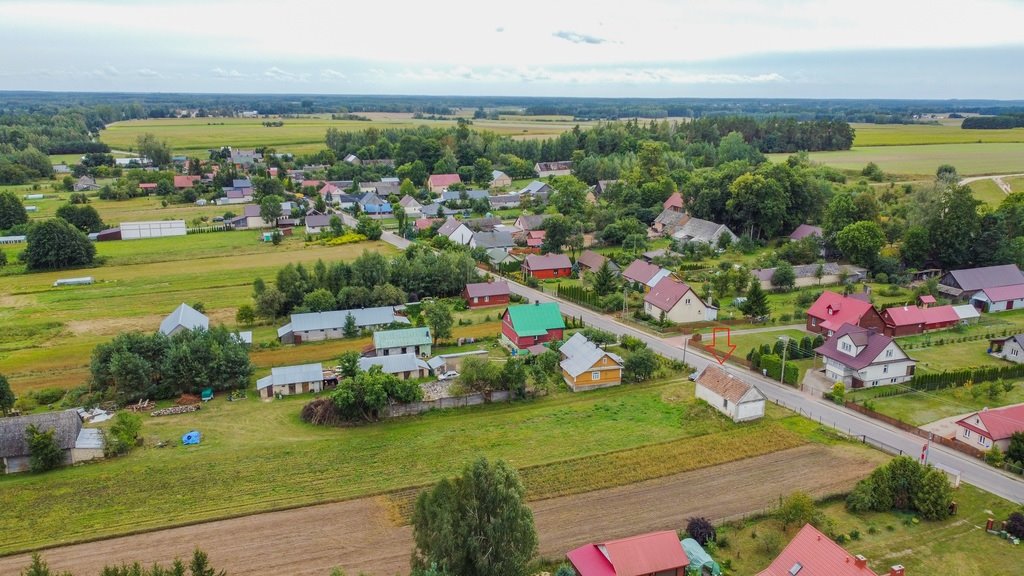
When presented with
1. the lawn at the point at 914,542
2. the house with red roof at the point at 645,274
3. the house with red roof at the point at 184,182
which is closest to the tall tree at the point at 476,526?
the lawn at the point at 914,542

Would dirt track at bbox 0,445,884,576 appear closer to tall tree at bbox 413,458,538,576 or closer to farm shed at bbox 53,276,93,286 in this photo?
tall tree at bbox 413,458,538,576

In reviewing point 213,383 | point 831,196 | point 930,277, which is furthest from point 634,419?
point 831,196

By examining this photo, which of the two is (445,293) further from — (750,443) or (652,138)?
(652,138)

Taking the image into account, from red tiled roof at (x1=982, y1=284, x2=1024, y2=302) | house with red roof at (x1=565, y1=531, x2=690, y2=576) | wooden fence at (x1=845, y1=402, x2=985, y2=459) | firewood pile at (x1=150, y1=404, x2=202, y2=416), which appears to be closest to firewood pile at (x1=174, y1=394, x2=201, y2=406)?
firewood pile at (x1=150, y1=404, x2=202, y2=416)

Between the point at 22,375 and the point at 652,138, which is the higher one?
the point at 652,138

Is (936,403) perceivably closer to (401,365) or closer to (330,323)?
(401,365)

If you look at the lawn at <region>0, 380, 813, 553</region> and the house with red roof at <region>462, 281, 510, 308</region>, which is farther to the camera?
the house with red roof at <region>462, 281, 510, 308</region>

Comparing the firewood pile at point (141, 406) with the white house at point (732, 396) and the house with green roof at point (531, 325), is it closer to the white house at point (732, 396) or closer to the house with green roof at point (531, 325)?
the house with green roof at point (531, 325)

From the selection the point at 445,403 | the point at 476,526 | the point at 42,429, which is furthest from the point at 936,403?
the point at 42,429
